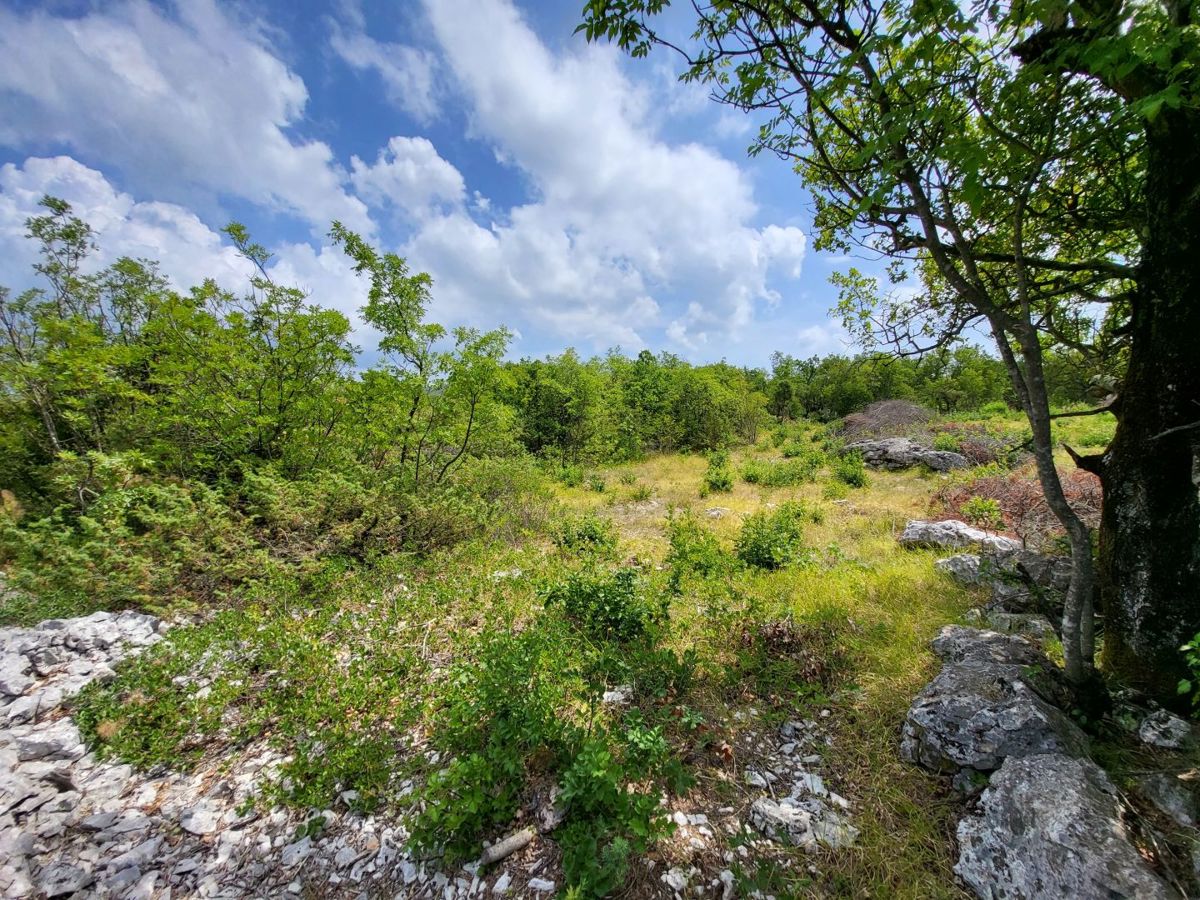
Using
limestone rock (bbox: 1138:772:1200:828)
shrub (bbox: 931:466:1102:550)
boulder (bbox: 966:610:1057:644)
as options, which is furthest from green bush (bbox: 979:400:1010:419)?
limestone rock (bbox: 1138:772:1200:828)

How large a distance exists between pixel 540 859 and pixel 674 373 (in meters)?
26.7

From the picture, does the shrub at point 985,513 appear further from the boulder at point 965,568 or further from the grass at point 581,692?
the boulder at point 965,568

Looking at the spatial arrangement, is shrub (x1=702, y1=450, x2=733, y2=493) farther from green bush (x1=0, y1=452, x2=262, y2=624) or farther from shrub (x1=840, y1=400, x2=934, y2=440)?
green bush (x1=0, y1=452, x2=262, y2=624)

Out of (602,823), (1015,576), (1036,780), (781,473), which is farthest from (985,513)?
(602,823)

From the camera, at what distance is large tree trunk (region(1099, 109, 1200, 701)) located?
2453 millimetres

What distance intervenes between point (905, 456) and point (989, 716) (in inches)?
569

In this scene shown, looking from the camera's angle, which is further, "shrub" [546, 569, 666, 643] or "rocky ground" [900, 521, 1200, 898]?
"shrub" [546, 569, 666, 643]

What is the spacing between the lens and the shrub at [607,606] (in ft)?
14.6

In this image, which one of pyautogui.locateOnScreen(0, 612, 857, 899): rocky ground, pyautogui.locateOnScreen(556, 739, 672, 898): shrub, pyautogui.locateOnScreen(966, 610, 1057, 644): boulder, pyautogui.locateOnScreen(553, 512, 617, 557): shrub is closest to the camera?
pyautogui.locateOnScreen(556, 739, 672, 898): shrub

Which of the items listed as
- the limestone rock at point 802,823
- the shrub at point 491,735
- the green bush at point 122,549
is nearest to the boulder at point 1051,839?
the limestone rock at point 802,823

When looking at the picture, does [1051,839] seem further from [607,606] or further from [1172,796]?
[607,606]

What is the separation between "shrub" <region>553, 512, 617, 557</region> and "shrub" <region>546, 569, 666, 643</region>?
6.91ft

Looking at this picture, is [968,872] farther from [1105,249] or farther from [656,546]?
[656,546]

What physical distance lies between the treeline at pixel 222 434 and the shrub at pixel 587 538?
130 cm
